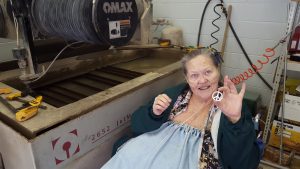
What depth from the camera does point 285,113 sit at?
1.96m

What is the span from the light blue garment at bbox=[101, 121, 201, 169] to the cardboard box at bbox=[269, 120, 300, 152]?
3.77 ft

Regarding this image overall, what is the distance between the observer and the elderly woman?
1063mm

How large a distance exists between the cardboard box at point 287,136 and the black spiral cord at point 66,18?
1.71 m

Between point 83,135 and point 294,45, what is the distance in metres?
1.79

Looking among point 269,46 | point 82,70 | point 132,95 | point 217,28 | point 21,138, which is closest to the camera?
point 21,138

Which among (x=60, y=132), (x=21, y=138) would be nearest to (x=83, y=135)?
(x=60, y=132)

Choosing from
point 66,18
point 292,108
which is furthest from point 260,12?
point 66,18

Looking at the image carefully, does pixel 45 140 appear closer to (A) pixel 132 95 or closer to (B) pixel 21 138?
(B) pixel 21 138

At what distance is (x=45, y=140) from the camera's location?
97 cm

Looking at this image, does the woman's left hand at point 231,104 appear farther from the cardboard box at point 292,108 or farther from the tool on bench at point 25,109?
the cardboard box at point 292,108

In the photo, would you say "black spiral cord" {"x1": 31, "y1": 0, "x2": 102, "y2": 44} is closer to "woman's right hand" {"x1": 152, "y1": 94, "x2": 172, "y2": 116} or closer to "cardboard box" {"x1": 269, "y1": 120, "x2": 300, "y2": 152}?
"woman's right hand" {"x1": 152, "y1": 94, "x2": 172, "y2": 116}

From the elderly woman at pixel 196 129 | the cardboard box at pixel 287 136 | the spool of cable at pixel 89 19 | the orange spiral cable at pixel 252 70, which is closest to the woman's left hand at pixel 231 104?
the elderly woman at pixel 196 129

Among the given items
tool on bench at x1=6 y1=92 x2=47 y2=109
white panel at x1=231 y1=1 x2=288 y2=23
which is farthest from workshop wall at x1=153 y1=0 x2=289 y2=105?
tool on bench at x1=6 y1=92 x2=47 y2=109

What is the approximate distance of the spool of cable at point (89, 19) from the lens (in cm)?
109
